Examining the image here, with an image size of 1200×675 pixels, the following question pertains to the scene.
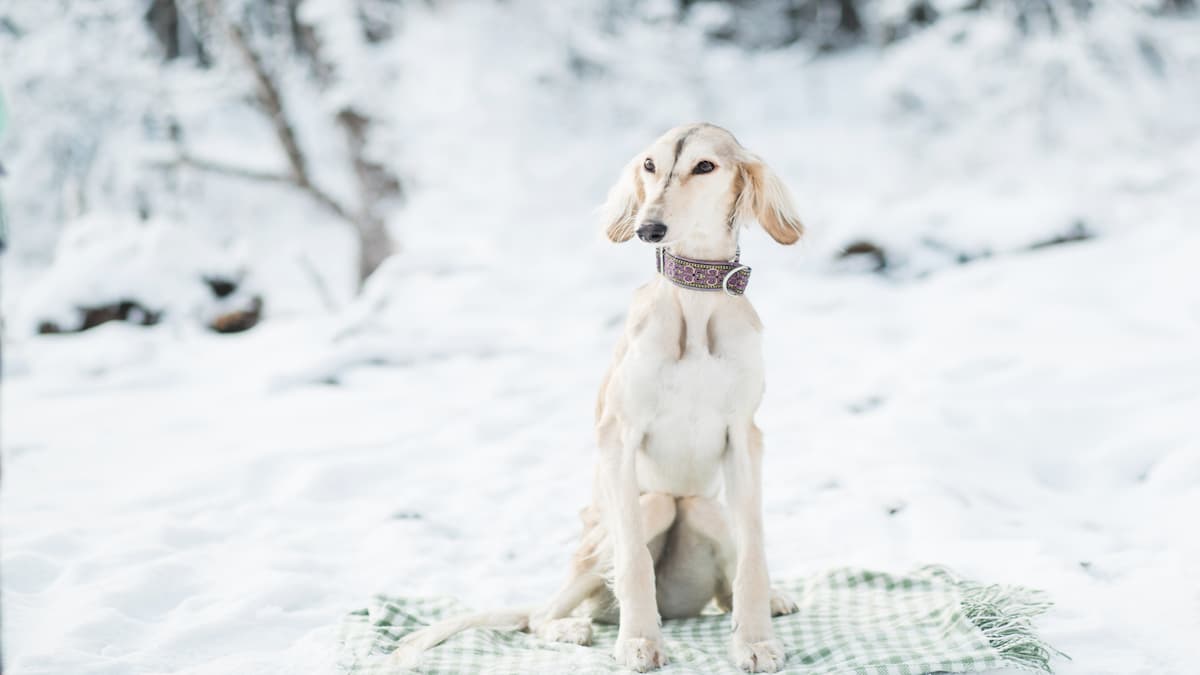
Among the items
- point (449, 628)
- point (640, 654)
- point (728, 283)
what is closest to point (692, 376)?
point (728, 283)

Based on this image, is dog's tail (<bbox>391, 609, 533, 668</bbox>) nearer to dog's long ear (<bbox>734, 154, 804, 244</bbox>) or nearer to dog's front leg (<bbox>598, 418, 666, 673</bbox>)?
dog's front leg (<bbox>598, 418, 666, 673</bbox>)

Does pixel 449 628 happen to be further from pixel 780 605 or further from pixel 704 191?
pixel 704 191

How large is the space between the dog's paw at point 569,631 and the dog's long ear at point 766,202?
111 cm

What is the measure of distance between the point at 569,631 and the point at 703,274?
988mm

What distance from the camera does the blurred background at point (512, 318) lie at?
3074mm

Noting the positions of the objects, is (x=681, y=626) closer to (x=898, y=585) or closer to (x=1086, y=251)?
(x=898, y=585)

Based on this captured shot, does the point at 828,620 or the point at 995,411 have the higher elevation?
the point at 995,411

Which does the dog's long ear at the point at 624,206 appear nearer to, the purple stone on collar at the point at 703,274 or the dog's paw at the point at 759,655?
the purple stone on collar at the point at 703,274

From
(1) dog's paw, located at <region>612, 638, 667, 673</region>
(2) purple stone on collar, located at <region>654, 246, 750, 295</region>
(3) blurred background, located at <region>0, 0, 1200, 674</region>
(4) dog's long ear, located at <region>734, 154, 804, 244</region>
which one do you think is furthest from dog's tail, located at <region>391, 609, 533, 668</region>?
(4) dog's long ear, located at <region>734, 154, 804, 244</region>

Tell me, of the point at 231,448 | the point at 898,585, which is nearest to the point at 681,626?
the point at 898,585

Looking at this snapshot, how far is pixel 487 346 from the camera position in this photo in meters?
6.18

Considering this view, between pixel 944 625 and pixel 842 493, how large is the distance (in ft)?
4.22

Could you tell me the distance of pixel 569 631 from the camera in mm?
2441

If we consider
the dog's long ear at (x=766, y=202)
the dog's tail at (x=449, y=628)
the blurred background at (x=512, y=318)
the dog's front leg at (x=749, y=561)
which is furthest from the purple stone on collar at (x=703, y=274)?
the blurred background at (x=512, y=318)
